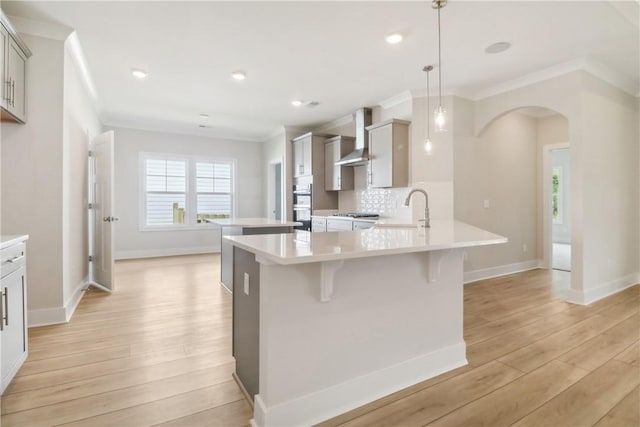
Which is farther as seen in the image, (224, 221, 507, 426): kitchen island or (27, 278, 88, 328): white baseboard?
(27, 278, 88, 328): white baseboard

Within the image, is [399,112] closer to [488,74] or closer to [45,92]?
[488,74]

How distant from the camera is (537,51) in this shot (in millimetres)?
3295

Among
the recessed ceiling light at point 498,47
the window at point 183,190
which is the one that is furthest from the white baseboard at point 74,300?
the recessed ceiling light at point 498,47

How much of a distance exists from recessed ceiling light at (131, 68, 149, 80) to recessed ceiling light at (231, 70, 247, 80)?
104 cm

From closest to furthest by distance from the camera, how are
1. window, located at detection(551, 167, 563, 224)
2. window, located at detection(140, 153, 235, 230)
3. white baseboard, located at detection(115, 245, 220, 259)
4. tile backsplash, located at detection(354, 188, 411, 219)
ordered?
1. tile backsplash, located at detection(354, 188, 411, 219)
2. white baseboard, located at detection(115, 245, 220, 259)
3. window, located at detection(140, 153, 235, 230)
4. window, located at detection(551, 167, 563, 224)

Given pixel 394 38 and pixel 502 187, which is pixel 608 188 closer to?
pixel 502 187

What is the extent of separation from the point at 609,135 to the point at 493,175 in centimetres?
133

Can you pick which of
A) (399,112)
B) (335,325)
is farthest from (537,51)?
(335,325)

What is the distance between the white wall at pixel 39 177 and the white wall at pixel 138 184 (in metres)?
3.78

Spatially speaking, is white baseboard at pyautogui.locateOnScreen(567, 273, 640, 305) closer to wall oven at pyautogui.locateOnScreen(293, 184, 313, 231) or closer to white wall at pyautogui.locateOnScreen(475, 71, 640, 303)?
white wall at pyautogui.locateOnScreen(475, 71, 640, 303)

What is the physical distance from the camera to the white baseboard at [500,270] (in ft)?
14.7

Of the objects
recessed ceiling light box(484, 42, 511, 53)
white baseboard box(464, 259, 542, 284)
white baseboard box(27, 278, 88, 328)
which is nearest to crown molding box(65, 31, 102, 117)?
white baseboard box(27, 278, 88, 328)

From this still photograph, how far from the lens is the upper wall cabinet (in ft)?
7.88

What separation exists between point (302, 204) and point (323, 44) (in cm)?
352
